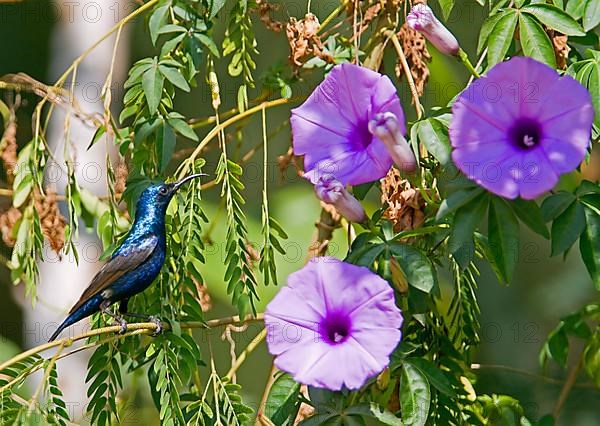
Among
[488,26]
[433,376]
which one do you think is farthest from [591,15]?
[433,376]

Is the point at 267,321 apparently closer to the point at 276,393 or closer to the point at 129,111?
the point at 276,393

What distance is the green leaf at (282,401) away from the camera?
4.50 ft

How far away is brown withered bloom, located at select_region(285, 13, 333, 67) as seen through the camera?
→ 5.30 feet

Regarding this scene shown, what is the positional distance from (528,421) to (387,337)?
0.50 metres

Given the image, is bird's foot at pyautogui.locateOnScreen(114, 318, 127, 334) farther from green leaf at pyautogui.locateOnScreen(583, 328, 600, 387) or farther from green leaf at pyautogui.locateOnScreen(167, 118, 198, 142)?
green leaf at pyautogui.locateOnScreen(583, 328, 600, 387)

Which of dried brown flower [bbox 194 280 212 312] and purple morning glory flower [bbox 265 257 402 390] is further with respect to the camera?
dried brown flower [bbox 194 280 212 312]

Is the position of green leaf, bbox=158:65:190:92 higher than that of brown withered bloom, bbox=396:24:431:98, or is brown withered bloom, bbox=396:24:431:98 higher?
green leaf, bbox=158:65:190:92

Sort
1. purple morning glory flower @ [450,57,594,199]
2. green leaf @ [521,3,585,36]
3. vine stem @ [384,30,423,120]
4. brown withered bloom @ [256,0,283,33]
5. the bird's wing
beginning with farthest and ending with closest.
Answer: brown withered bloom @ [256,0,283,33] < vine stem @ [384,30,423,120] < the bird's wing < green leaf @ [521,3,585,36] < purple morning glory flower @ [450,57,594,199]

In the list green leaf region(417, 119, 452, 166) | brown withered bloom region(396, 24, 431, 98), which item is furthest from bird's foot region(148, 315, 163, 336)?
brown withered bloom region(396, 24, 431, 98)

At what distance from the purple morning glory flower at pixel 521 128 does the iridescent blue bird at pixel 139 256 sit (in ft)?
1.55

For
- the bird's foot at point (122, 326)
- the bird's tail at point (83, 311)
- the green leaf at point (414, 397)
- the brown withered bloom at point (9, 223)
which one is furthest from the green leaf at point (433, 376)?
the brown withered bloom at point (9, 223)

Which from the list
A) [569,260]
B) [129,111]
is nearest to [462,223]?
[129,111]

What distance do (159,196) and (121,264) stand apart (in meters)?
0.11

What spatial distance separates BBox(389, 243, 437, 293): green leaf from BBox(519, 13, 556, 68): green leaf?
1.00ft
